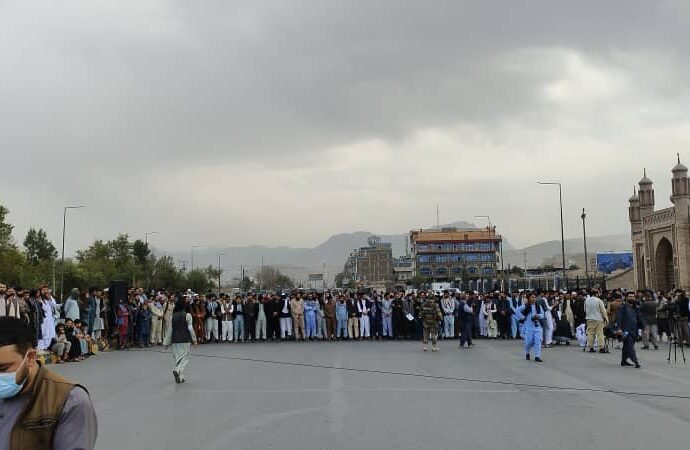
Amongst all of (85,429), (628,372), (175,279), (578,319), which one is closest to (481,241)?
(175,279)

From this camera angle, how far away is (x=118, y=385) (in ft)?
40.7

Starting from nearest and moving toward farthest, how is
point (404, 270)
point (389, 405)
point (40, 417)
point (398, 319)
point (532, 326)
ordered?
point (40, 417) < point (389, 405) < point (532, 326) < point (398, 319) < point (404, 270)

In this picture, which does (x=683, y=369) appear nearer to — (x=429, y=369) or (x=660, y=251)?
(x=429, y=369)

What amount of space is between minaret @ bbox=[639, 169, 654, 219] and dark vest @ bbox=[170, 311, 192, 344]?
56424 mm

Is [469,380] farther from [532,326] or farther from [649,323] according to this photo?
[649,323]

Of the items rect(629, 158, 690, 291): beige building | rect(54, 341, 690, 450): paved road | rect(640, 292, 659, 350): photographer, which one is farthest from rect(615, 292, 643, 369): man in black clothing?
rect(629, 158, 690, 291): beige building

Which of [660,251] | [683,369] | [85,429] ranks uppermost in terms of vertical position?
[660,251]

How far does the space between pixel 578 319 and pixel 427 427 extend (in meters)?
16.2

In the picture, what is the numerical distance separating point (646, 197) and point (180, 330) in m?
57.4

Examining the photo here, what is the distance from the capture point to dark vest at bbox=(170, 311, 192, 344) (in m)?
12.7

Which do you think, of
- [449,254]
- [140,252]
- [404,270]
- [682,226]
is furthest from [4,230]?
[404,270]

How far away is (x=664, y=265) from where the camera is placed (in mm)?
57719

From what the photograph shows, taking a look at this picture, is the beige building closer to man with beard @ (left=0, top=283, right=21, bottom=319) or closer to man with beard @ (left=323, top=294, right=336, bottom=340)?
man with beard @ (left=323, top=294, right=336, bottom=340)

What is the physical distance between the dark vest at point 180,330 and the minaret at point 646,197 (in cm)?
5642
